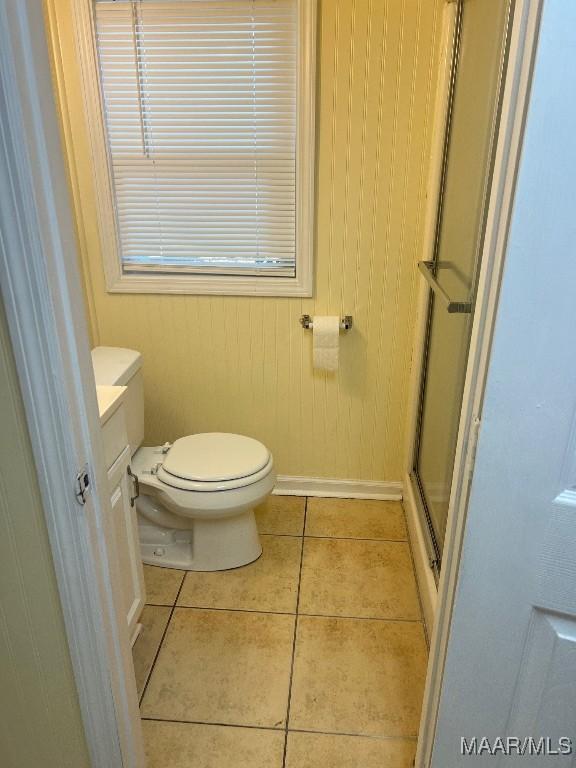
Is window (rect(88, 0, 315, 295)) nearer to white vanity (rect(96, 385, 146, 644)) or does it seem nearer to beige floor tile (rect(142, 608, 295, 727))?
white vanity (rect(96, 385, 146, 644))

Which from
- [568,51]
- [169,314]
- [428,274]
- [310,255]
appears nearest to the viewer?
[568,51]

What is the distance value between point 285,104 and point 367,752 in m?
2.06

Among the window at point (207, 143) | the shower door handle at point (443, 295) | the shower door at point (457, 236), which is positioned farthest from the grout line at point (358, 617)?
the window at point (207, 143)

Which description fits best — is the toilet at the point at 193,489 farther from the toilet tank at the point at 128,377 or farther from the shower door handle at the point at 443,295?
the shower door handle at the point at 443,295

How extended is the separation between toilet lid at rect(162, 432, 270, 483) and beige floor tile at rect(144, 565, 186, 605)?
1.38 feet

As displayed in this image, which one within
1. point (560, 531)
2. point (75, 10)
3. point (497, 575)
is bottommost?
point (497, 575)

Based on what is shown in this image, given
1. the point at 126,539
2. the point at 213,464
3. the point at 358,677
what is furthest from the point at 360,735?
the point at 213,464

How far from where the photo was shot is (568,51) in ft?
2.50

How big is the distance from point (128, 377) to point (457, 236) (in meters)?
1.19

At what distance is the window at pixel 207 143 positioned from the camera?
6.76ft

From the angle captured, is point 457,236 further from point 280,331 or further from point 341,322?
point 280,331

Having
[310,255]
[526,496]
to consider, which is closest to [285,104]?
[310,255]

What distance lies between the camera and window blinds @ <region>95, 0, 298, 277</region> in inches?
81.2

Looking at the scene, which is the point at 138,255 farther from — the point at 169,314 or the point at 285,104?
the point at 285,104
